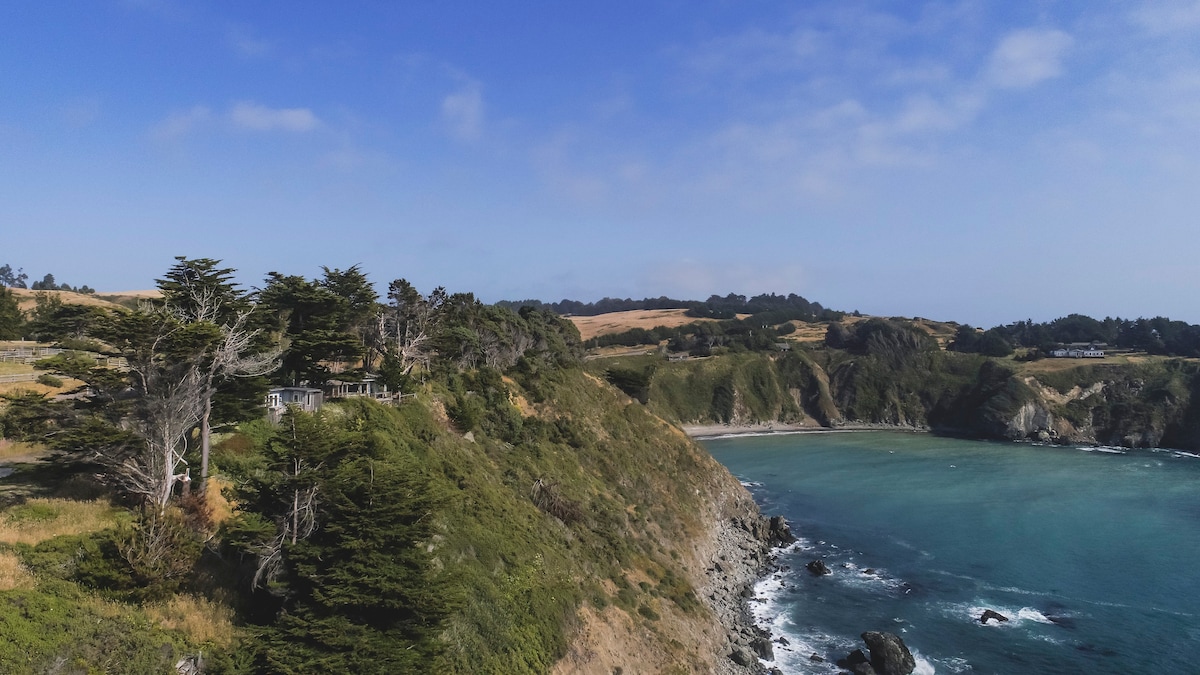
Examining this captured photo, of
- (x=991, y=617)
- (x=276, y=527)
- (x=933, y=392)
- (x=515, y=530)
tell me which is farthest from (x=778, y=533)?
(x=933, y=392)

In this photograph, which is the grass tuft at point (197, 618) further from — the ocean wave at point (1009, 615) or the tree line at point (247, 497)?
the ocean wave at point (1009, 615)

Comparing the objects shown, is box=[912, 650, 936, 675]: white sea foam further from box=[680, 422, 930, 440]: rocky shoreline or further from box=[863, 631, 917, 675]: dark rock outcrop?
box=[680, 422, 930, 440]: rocky shoreline

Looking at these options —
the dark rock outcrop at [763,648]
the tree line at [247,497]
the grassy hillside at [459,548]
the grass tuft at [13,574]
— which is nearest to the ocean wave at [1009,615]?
the dark rock outcrop at [763,648]

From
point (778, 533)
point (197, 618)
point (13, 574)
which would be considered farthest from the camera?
point (778, 533)

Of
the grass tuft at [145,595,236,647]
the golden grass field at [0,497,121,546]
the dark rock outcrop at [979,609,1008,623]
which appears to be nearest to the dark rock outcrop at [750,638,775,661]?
the dark rock outcrop at [979,609,1008,623]

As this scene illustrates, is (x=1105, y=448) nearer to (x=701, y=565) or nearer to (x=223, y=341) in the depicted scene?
(x=701, y=565)

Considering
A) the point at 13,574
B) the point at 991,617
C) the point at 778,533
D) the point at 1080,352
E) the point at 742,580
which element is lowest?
the point at 742,580

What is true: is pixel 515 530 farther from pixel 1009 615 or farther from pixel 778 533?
pixel 1009 615

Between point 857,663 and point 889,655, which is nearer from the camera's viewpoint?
point 889,655
